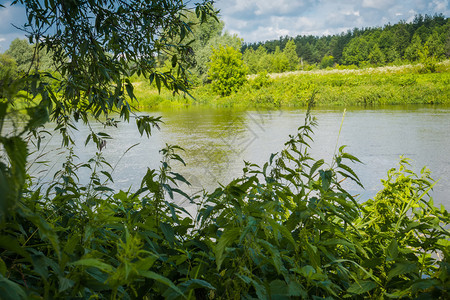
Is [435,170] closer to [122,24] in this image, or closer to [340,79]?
[122,24]

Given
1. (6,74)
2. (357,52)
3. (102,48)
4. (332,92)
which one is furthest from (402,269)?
(357,52)

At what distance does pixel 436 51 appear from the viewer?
29.5 meters

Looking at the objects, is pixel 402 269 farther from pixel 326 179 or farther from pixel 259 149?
pixel 259 149

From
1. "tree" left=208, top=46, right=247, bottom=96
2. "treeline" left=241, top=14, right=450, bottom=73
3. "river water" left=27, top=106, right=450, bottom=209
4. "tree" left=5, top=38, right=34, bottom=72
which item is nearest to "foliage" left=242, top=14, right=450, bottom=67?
"treeline" left=241, top=14, right=450, bottom=73

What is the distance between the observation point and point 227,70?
746 inches

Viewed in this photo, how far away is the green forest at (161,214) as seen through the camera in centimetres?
59

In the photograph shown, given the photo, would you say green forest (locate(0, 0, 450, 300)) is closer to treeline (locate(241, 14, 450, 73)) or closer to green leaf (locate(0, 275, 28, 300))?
green leaf (locate(0, 275, 28, 300))

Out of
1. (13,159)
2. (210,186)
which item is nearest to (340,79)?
(210,186)

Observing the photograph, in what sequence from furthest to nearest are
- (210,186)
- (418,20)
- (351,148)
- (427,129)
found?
(418,20) < (427,129) < (351,148) < (210,186)

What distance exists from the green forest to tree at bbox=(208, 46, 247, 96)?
16.6 metres

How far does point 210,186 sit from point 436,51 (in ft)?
111

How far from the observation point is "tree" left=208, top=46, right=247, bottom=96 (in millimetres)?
19047

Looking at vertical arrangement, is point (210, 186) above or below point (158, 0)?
below

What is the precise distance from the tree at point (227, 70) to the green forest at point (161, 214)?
1663 centimetres
